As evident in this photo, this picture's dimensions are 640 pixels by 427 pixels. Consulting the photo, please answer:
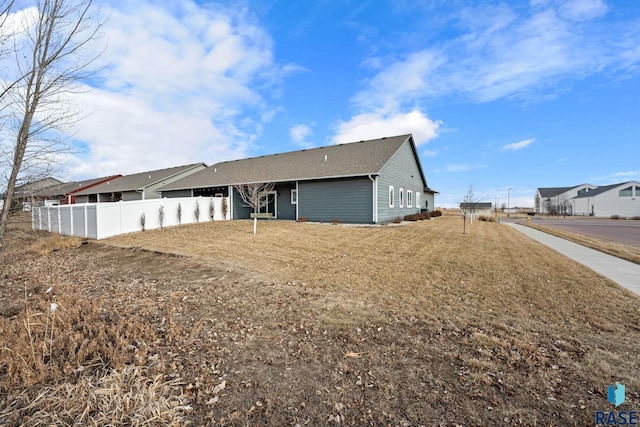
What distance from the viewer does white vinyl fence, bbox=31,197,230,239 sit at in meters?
14.8

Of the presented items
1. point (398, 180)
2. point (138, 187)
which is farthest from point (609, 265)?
point (138, 187)

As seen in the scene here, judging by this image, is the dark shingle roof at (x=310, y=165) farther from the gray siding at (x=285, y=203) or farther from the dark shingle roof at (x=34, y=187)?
the dark shingle roof at (x=34, y=187)

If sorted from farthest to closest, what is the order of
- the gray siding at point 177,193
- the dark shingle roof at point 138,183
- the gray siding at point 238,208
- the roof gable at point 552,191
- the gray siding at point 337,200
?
the roof gable at point 552,191 < the dark shingle roof at point 138,183 < the gray siding at point 177,193 < the gray siding at point 238,208 < the gray siding at point 337,200

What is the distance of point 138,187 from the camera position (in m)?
28.8

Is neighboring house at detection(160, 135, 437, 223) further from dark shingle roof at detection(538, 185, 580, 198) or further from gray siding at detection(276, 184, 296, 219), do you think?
dark shingle roof at detection(538, 185, 580, 198)

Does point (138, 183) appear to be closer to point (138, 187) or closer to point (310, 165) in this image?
point (138, 187)

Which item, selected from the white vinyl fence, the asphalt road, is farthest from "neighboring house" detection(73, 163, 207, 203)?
the asphalt road

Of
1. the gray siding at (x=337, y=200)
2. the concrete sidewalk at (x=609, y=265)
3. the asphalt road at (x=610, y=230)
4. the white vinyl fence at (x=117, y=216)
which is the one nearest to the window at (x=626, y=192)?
the asphalt road at (x=610, y=230)

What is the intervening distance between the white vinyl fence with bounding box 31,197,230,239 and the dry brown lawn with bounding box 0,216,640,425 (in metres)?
8.24

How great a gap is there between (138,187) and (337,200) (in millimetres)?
22643

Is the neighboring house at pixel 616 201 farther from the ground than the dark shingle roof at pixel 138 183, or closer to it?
closer to it

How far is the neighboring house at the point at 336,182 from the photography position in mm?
17281

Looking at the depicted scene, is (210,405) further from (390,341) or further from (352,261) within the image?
(352,261)

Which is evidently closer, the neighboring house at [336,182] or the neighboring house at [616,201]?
the neighboring house at [336,182]
